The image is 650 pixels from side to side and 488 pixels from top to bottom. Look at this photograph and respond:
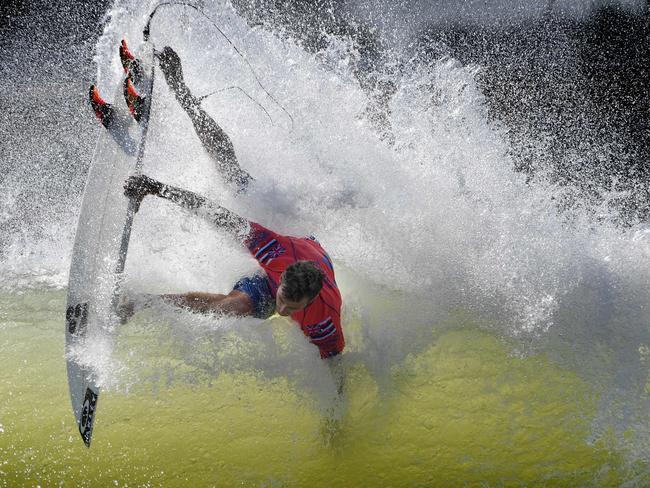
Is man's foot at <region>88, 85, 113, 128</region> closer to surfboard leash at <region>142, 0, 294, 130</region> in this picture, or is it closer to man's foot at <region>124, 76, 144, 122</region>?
man's foot at <region>124, 76, 144, 122</region>

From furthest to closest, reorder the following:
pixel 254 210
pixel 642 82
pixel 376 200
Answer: pixel 642 82, pixel 376 200, pixel 254 210

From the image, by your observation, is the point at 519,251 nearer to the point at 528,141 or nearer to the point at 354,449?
the point at 354,449

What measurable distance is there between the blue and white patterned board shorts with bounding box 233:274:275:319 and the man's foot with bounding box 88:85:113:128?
109 cm

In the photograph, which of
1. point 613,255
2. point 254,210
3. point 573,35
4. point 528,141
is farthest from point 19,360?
point 573,35

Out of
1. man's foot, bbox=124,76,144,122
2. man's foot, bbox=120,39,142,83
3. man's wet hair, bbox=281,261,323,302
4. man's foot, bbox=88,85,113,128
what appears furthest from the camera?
man's foot, bbox=120,39,142,83

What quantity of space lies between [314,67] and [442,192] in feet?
5.03

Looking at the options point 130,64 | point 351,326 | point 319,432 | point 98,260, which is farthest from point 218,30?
point 319,432

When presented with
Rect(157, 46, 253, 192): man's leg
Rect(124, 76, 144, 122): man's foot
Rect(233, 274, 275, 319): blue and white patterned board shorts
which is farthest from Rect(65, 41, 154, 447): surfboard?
Rect(233, 274, 275, 319): blue and white patterned board shorts

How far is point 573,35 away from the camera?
19.0 ft

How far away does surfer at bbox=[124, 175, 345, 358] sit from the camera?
6.24 ft

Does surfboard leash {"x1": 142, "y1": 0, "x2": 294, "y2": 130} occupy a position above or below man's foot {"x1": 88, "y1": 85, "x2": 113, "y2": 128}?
above

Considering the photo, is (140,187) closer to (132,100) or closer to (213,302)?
(213,302)

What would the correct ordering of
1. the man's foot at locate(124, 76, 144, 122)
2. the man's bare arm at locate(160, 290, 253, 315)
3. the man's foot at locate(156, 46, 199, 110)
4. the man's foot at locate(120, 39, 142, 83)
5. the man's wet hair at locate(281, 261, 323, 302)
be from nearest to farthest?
the man's wet hair at locate(281, 261, 323, 302)
the man's bare arm at locate(160, 290, 253, 315)
the man's foot at locate(124, 76, 144, 122)
the man's foot at locate(120, 39, 142, 83)
the man's foot at locate(156, 46, 199, 110)

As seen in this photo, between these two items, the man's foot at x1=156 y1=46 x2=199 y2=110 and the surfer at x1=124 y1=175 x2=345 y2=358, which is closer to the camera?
the surfer at x1=124 y1=175 x2=345 y2=358
